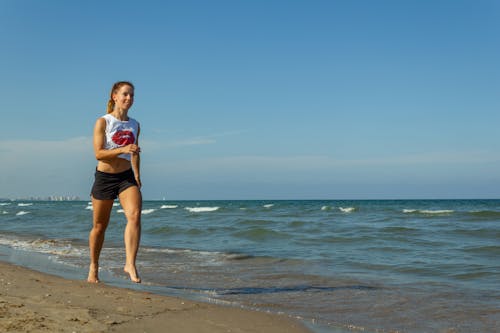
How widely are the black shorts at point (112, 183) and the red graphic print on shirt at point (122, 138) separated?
255 mm

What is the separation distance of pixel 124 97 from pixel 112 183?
2.57ft

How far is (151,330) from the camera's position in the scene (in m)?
3.09

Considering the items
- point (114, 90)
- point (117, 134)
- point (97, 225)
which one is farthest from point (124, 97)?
point (97, 225)

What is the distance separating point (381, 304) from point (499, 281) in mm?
2173

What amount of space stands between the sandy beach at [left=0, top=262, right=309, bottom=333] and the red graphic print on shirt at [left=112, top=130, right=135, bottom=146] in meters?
1.27

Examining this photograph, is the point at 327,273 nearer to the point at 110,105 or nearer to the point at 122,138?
the point at 122,138

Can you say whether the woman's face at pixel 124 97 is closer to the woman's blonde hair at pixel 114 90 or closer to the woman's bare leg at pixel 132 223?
the woman's blonde hair at pixel 114 90

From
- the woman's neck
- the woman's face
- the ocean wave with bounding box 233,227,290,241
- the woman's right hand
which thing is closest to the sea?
the ocean wave with bounding box 233,227,290,241

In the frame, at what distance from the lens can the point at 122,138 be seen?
487cm

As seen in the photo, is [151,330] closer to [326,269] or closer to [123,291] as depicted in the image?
[123,291]

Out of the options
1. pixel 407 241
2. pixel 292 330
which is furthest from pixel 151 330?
pixel 407 241

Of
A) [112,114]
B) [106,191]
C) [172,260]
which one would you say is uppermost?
[112,114]

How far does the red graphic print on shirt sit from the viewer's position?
4.85 m

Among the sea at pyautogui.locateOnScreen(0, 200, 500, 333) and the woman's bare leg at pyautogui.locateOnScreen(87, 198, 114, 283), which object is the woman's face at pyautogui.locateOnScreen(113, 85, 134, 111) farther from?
the sea at pyautogui.locateOnScreen(0, 200, 500, 333)
